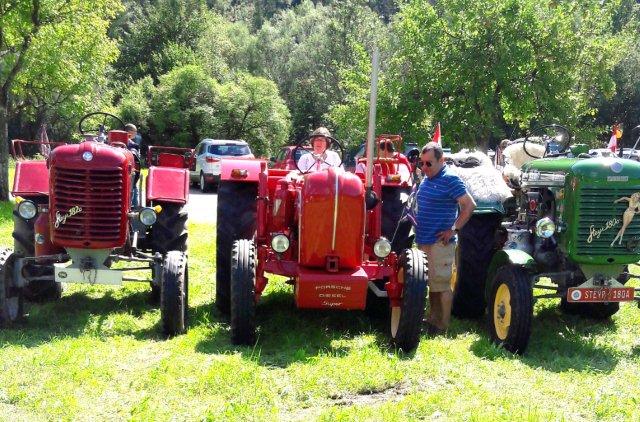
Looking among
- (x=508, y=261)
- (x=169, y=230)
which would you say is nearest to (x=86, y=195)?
(x=169, y=230)

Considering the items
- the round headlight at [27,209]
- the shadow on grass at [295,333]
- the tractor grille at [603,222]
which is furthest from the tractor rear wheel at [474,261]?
the round headlight at [27,209]

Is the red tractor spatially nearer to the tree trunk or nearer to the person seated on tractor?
the person seated on tractor

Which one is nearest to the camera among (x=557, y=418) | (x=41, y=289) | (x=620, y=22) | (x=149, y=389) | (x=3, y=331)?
(x=557, y=418)

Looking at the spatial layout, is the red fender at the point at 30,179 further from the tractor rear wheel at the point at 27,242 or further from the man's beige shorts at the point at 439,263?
the man's beige shorts at the point at 439,263

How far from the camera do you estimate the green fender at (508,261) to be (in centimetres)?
560

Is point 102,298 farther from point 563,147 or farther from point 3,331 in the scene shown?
point 563,147

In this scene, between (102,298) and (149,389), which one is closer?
(149,389)

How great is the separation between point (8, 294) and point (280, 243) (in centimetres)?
234

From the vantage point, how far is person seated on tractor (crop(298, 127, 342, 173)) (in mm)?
6020

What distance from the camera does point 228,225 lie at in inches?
253

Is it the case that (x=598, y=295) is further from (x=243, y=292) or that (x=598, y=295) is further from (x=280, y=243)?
(x=243, y=292)

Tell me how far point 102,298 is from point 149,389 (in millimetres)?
2819

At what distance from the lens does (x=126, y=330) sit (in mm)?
5957

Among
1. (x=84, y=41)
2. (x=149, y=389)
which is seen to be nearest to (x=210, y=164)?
(x=84, y=41)
